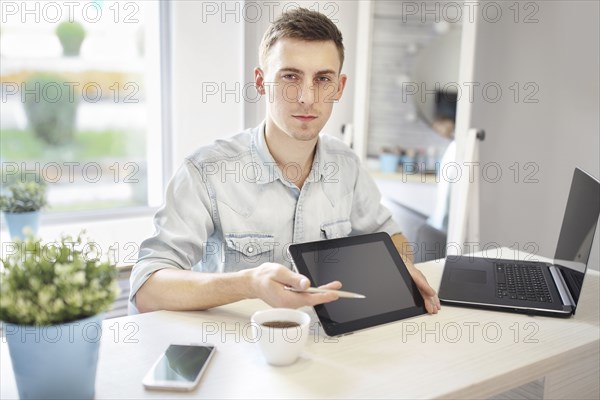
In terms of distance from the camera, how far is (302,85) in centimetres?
141

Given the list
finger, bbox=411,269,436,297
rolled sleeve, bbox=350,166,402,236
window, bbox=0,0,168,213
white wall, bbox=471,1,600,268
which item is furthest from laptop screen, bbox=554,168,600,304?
window, bbox=0,0,168,213

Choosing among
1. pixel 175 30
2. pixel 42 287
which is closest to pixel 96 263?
pixel 42 287

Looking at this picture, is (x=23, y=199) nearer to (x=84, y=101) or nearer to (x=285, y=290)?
(x=84, y=101)

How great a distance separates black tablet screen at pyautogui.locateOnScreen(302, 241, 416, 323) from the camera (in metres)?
1.11

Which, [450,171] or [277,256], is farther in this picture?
[450,171]

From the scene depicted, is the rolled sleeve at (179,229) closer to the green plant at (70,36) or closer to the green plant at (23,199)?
the green plant at (23,199)

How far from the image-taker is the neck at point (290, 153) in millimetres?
1488

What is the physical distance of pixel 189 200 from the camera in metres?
1.37

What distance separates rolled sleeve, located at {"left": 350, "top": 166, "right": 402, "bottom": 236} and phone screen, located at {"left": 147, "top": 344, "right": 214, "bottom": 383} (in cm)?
79

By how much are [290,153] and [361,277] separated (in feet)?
1.54

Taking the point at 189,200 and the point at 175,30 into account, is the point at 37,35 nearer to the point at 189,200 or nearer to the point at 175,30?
the point at 175,30

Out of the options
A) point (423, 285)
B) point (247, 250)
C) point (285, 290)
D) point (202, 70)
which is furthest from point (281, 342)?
point (202, 70)

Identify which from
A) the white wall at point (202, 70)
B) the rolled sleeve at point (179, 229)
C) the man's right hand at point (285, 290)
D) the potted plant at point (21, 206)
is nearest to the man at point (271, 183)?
the rolled sleeve at point (179, 229)

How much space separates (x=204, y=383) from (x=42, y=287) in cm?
29
